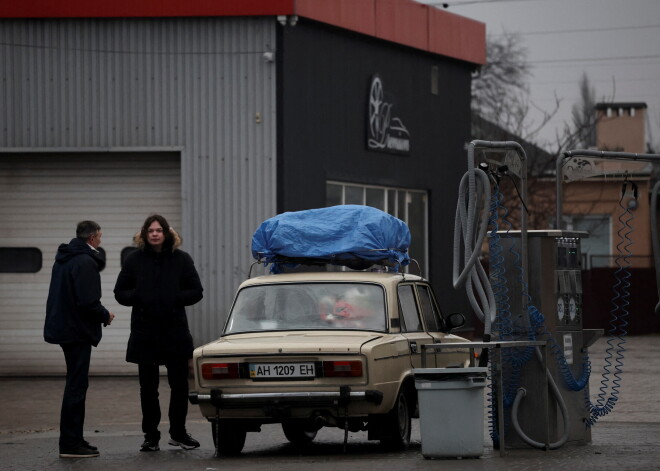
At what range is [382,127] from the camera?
25.1 m

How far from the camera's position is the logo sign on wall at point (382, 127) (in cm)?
2464

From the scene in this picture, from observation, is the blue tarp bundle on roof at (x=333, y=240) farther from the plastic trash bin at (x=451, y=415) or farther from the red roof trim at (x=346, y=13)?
the red roof trim at (x=346, y=13)

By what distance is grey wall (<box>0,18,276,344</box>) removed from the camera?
71.2 feet

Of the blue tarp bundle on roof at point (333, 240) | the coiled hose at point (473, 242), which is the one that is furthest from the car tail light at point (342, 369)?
the blue tarp bundle on roof at point (333, 240)

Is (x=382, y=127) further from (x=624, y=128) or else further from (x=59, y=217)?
(x=624, y=128)

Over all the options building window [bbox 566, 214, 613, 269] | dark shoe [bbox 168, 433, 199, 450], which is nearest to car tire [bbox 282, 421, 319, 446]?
dark shoe [bbox 168, 433, 199, 450]

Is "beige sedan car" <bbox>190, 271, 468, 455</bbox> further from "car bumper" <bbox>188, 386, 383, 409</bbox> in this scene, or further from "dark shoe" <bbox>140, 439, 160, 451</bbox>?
"dark shoe" <bbox>140, 439, 160, 451</bbox>

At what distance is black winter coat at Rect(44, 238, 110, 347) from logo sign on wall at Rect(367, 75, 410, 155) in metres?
12.5

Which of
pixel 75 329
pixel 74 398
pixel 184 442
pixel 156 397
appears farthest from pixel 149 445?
pixel 75 329

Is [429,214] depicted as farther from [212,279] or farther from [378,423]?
[378,423]

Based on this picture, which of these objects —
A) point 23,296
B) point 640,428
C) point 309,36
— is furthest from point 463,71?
point 640,428

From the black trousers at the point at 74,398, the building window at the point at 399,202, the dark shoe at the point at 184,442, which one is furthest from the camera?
the building window at the point at 399,202

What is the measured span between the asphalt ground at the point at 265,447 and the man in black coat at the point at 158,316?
0.33 meters

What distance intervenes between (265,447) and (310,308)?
150 centimetres
